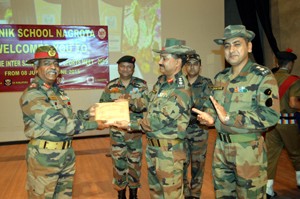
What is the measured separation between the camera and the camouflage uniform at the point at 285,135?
11.4 feet

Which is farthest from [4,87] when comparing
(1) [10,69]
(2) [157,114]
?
(2) [157,114]

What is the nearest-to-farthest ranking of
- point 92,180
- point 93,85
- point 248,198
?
point 248,198
point 92,180
point 93,85

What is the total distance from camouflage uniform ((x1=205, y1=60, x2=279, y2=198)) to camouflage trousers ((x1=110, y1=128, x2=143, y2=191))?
1296 millimetres

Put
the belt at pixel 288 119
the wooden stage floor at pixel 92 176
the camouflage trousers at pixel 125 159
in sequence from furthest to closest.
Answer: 1. the wooden stage floor at pixel 92 176
2. the belt at pixel 288 119
3. the camouflage trousers at pixel 125 159

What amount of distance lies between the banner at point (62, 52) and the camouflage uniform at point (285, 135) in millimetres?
4608

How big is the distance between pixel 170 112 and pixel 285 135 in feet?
6.03

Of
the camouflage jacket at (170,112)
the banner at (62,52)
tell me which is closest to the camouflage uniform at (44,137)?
the camouflage jacket at (170,112)

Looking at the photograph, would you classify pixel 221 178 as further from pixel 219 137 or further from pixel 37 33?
pixel 37 33

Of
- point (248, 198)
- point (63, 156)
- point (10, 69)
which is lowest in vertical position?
point (248, 198)

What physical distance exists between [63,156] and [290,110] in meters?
2.71

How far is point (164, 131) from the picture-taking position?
2484 millimetres

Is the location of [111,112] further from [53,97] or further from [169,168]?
[169,168]

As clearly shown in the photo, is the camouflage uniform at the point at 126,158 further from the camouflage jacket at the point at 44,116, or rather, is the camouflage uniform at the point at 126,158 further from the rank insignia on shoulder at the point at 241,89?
the rank insignia on shoulder at the point at 241,89

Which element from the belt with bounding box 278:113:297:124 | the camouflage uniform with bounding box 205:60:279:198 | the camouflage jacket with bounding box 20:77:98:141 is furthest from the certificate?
the belt with bounding box 278:113:297:124
